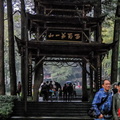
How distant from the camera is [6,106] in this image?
11.2 meters

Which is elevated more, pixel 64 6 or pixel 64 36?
pixel 64 6

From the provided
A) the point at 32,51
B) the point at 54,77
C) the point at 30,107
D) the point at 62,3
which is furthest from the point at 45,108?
the point at 54,77

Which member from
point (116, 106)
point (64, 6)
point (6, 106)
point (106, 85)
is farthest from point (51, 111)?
point (106, 85)

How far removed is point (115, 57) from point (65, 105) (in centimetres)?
500

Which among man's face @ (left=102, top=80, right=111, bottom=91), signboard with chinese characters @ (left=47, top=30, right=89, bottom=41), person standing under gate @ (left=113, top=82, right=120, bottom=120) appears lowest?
person standing under gate @ (left=113, top=82, right=120, bottom=120)

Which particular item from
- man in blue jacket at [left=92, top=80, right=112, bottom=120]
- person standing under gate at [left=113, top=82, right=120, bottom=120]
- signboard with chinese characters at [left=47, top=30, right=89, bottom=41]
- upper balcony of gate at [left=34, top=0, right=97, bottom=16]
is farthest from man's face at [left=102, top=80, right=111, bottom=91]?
upper balcony of gate at [left=34, top=0, right=97, bottom=16]

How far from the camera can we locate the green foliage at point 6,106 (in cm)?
1015

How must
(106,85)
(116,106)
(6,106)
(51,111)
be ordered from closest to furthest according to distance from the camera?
(106,85) < (116,106) < (6,106) < (51,111)

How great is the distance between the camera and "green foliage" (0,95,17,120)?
10.1 metres

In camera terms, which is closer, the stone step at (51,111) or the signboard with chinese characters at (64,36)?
the stone step at (51,111)

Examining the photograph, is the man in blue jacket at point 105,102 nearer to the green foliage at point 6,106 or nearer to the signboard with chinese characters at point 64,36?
the green foliage at point 6,106

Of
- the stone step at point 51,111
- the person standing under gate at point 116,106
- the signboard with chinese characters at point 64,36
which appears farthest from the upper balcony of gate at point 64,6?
the person standing under gate at point 116,106

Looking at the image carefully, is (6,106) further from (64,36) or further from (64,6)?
(64,6)

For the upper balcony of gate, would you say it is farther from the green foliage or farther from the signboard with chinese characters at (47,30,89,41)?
the green foliage
